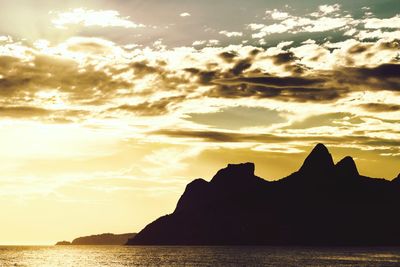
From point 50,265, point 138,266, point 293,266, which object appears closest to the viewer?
point 293,266

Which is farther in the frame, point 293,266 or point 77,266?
point 77,266

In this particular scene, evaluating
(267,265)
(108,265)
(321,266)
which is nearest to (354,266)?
(321,266)

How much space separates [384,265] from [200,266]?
185ft

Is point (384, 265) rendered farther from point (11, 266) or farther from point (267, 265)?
point (11, 266)

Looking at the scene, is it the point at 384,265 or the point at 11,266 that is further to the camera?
the point at 11,266

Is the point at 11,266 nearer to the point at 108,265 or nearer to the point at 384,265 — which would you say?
the point at 108,265

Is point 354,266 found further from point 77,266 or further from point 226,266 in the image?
point 77,266

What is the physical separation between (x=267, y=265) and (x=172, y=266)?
97.8 feet

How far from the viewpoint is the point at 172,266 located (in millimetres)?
177625

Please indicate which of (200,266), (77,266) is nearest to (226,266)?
(200,266)

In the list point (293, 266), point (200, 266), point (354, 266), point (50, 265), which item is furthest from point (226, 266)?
point (50, 265)

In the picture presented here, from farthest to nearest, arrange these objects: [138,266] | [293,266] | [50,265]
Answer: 1. [50,265]
2. [138,266]
3. [293,266]

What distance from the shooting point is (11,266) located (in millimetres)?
186250

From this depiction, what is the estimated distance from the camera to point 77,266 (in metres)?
188
